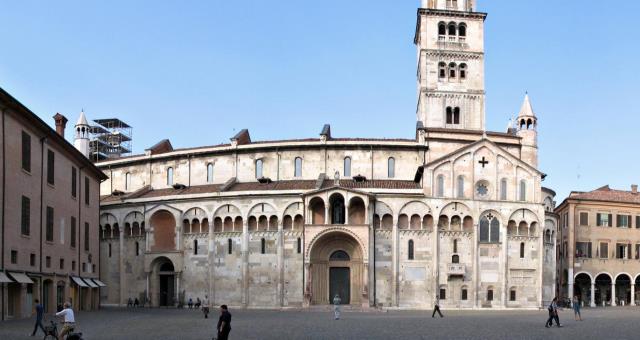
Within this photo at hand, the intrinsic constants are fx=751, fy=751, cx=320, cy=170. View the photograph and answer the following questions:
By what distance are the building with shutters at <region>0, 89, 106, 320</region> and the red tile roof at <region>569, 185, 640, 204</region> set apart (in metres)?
48.3

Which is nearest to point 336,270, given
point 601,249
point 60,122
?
point 60,122

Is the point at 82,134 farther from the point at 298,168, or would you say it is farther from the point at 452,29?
the point at 452,29

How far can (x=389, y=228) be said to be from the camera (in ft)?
199

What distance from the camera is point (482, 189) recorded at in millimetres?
61531

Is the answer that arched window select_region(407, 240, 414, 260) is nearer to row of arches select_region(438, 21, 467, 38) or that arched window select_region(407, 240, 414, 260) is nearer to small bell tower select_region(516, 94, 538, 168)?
small bell tower select_region(516, 94, 538, 168)

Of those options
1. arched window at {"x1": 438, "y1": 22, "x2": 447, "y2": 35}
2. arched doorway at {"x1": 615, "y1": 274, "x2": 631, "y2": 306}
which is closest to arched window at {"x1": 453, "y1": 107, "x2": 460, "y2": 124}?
arched window at {"x1": 438, "y1": 22, "x2": 447, "y2": 35}

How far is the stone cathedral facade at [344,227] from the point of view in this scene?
6012 cm

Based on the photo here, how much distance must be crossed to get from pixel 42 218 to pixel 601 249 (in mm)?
55521

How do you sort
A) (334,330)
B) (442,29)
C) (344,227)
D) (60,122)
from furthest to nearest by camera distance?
(442,29), (344,227), (60,122), (334,330)

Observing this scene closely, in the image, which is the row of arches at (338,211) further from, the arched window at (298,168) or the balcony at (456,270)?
the balcony at (456,270)

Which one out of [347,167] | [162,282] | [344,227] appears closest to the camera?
[344,227]

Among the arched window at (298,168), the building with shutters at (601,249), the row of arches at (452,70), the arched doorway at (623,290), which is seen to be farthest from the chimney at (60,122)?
the arched doorway at (623,290)

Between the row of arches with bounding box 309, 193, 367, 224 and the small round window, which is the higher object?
the small round window

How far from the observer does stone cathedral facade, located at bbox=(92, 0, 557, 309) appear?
6012 cm
